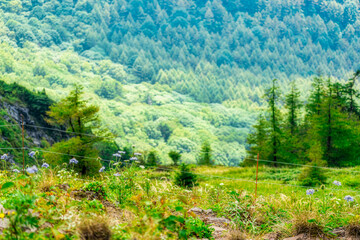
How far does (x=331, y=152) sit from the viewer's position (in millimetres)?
26703

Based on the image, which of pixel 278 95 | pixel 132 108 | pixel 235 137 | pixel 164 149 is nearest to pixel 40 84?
pixel 132 108

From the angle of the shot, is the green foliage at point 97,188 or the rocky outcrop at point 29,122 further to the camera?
the rocky outcrop at point 29,122

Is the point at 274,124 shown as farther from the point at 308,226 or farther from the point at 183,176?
the point at 308,226

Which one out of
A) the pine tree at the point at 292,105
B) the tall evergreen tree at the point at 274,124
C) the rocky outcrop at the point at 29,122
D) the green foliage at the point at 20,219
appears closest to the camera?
the green foliage at the point at 20,219

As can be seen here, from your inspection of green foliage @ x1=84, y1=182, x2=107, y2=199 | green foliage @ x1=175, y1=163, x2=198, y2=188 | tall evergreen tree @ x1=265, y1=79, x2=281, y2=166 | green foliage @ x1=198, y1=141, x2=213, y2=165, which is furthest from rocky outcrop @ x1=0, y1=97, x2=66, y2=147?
green foliage @ x1=84, y1=182, x2=107, y2=199

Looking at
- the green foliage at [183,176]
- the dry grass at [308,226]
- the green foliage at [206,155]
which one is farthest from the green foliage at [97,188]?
the green foliage at [206,155]

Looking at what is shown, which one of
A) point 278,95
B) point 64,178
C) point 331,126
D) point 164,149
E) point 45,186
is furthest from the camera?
point 164,149

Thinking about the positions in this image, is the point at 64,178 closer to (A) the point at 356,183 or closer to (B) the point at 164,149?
(A) the point at 356,183

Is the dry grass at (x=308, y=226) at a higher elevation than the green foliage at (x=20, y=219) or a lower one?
lower

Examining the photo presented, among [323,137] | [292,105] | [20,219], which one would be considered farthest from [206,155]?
[20,219]

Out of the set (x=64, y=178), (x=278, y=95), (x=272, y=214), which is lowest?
(x=272, y=214)

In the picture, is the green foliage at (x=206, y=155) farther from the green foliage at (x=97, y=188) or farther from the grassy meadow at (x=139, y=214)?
the green foliage at (x=97, y=188)

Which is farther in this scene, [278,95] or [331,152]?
[278,95]

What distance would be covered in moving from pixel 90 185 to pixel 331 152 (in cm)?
2593
